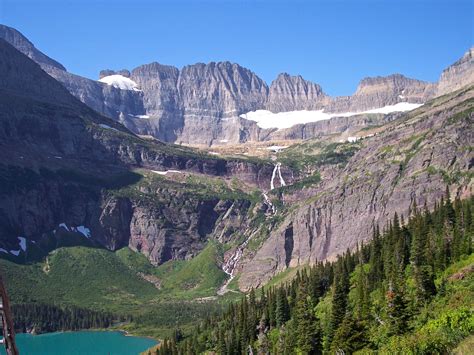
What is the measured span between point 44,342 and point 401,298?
15389 centimetres

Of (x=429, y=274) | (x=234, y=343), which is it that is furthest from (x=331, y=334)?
(x=234, y=343)

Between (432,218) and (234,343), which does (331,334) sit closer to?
(234,343)

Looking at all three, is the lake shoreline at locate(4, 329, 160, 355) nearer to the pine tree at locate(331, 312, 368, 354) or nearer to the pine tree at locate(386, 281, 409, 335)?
the pine tree at locate(331, 312, 368, 354)

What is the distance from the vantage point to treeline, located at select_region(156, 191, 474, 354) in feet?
223

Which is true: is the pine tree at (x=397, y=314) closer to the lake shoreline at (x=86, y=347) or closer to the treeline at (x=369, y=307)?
the treeline at (x=369, y=307)

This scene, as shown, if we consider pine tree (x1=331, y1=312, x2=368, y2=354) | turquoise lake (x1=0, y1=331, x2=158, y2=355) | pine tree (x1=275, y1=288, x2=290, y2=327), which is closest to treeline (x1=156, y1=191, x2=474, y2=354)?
pine tree (x1=275, y1=288, x2=290, y2=327)

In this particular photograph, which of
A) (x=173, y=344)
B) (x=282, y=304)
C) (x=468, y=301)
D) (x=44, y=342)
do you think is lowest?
(x=44, y=342)

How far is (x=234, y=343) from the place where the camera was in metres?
121

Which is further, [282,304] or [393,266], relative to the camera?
[282,304]

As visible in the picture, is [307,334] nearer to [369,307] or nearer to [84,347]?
[369,307]

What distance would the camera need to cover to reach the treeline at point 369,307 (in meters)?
68.0

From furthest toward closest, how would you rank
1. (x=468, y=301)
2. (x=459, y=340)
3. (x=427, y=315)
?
(x=427, y=315) < (x=468, y=301) < (x=459, y=340)

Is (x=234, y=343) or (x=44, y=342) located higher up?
(x=234, y=343)

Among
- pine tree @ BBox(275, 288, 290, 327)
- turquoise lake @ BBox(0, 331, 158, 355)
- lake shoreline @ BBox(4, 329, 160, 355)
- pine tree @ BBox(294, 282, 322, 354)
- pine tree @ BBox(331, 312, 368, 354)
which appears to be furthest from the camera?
lake shoreline @ BBox(4, 329, 160, 355)
